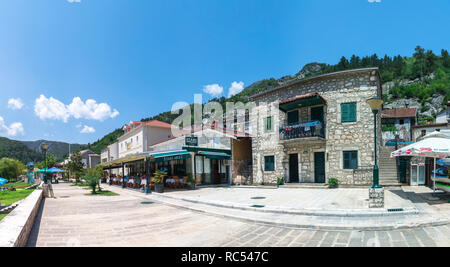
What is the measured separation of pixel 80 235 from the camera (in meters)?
5.79

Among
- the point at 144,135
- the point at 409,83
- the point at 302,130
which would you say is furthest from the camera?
the point at 409,83

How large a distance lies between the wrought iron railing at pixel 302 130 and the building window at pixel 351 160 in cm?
193

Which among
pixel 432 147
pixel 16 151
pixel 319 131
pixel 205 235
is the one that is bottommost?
pixel 16 151

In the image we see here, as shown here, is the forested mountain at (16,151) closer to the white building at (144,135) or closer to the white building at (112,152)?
the white building at (112,152)

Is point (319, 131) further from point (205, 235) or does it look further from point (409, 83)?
point (409, 83)

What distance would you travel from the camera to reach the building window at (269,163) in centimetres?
1839

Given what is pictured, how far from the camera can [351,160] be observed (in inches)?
600

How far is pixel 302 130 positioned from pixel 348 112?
122 inches

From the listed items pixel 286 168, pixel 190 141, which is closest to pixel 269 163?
pixel 286 168

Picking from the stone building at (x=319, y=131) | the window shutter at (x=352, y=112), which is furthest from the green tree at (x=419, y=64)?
the window shutter at (x=352, y=112)

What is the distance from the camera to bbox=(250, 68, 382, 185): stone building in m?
15.0
